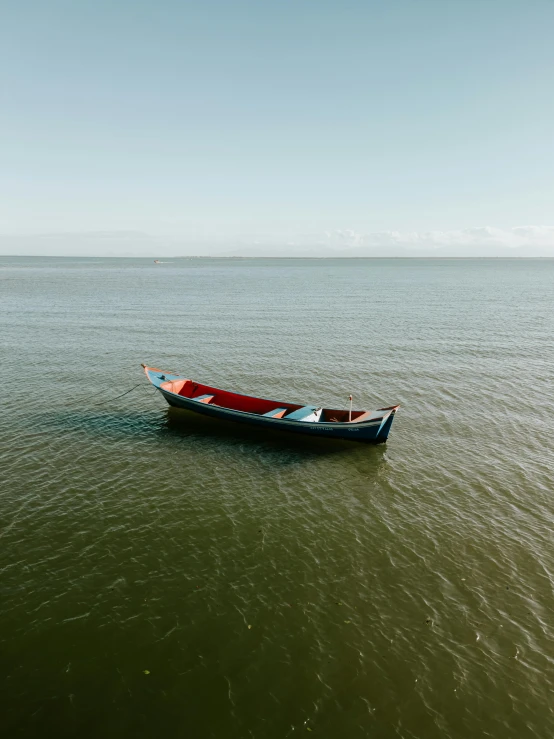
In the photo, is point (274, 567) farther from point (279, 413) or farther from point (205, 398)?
point (205, 398)

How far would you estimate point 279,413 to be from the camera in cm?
3016

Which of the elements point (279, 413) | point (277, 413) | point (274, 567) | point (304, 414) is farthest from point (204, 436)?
point (274, 567)

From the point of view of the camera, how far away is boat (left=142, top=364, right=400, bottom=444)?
2759 cm

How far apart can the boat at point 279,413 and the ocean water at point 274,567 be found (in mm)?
978

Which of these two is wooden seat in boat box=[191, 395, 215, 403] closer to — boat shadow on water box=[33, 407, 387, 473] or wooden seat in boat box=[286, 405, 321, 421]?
boat shadow on water box=[33, 407, 387, 473]

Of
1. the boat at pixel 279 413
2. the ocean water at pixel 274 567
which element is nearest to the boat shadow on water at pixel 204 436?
the ocean water at pixel 274 567

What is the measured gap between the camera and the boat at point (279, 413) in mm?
27594

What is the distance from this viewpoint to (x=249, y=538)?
62.6 ft

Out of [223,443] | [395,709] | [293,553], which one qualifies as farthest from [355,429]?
[395,709]

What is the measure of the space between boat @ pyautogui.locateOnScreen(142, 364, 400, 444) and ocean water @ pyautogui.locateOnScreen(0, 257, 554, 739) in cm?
98

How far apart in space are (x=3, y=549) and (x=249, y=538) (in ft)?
31.5

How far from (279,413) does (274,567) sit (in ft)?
44.3

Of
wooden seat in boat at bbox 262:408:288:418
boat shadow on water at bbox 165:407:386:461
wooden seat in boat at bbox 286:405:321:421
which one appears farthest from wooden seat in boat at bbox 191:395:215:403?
wooden seat in boat at bbox 286:405:321:421

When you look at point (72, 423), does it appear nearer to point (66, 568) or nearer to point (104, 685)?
point (66, 568)
